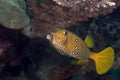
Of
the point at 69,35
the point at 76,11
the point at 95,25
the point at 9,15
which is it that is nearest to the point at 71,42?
the point at 69,35

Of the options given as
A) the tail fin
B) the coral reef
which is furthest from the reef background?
the tail fin

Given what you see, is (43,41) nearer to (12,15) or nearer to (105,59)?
(12,15)

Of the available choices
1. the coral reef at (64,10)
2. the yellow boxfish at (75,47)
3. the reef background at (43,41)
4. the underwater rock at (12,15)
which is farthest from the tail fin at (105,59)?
the coral reef at (64,10)

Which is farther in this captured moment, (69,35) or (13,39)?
(13,39)

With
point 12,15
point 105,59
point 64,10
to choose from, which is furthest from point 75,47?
point 64,10

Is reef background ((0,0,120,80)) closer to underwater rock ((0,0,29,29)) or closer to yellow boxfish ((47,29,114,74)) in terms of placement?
underwater rock ((0,0,29,29))

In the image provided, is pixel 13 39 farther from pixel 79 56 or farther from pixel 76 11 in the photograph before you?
pixel 79 56

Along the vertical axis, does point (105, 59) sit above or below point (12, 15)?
above
